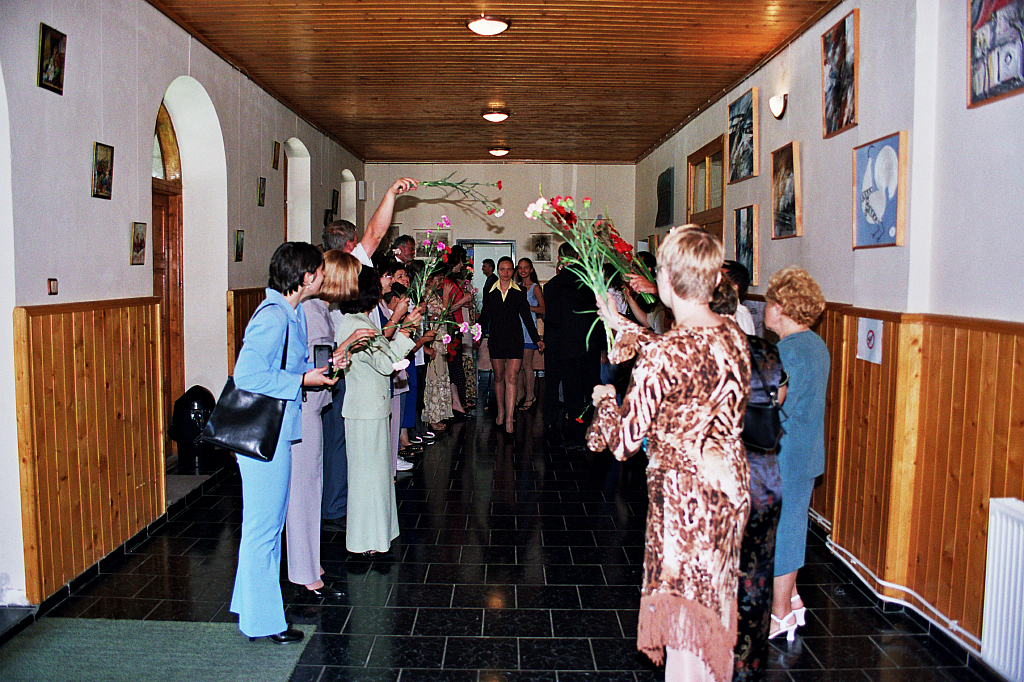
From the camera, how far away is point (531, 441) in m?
7.43

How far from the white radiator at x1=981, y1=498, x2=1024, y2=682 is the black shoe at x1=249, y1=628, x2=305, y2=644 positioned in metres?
2.84

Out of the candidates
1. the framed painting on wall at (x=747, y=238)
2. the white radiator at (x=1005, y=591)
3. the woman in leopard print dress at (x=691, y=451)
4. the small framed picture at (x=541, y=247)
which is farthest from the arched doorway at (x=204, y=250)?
the small framed picture at (x=541, y=247)

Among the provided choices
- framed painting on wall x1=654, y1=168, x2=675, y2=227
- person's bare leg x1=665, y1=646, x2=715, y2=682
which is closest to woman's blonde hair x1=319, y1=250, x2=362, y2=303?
person's bare leg x1=665, y1=646, x2=715, y2=682

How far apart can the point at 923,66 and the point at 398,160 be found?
9818 mm

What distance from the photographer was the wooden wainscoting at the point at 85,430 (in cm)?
349

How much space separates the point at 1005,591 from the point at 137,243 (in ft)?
15.9

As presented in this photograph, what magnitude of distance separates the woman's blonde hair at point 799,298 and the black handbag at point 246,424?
219 centimetres

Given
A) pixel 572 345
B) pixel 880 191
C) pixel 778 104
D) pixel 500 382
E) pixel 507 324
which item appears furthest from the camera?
pixel 500 382

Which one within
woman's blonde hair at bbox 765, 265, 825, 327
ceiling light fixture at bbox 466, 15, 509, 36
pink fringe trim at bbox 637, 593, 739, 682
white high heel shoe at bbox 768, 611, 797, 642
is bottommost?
white high heel shoe at bbox 768, 611, 797, 642

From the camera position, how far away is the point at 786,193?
221 inches

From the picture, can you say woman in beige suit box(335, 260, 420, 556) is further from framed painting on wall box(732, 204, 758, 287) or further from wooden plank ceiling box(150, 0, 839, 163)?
framed painting on wall box(732, 204, 758, 287)

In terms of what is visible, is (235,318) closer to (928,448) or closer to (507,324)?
(507,324)

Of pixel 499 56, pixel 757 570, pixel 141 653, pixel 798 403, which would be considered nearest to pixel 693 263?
pixel 757 570

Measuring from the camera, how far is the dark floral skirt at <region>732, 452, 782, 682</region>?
2.62 m
